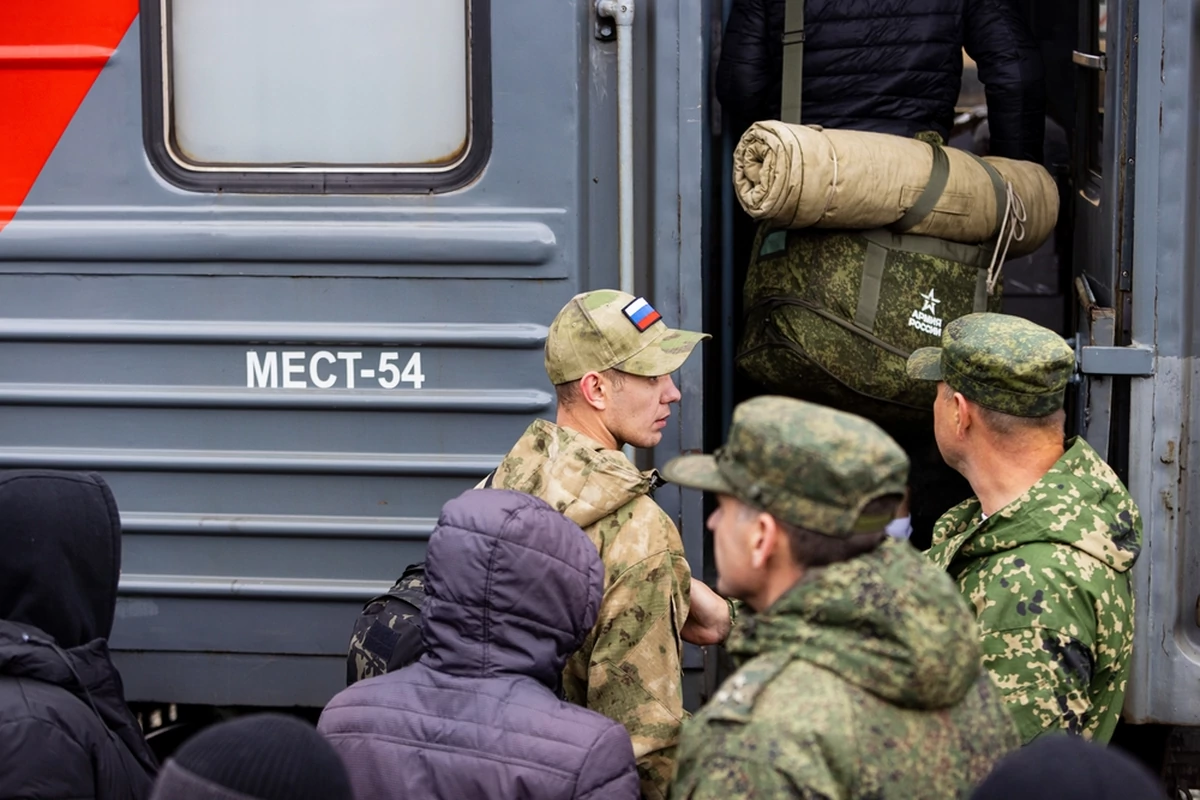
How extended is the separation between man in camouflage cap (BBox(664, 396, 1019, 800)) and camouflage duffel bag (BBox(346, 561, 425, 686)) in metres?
0.75

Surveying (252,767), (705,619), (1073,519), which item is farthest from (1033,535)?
(252,767)

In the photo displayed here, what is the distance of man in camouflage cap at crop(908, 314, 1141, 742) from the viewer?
6.43 feet

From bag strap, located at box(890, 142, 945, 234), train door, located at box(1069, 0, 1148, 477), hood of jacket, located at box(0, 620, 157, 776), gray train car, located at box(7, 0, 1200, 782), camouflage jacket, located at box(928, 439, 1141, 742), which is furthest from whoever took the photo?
bag strap, located at box(890, 142, 945, 234)

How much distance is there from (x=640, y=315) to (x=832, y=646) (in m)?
1.03

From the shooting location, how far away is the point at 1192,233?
2.54 m

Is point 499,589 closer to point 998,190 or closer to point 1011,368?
point 1011,368

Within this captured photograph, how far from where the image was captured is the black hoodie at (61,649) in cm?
174

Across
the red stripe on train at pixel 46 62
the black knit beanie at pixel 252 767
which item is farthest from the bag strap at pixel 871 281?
the black knit beanie at pixel 252 767

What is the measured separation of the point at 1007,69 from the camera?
117 inches

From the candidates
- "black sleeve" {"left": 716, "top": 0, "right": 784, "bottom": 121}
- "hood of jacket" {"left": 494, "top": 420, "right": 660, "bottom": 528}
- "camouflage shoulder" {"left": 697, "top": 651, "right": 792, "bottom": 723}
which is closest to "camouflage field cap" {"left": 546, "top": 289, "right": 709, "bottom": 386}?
"hood of jacket" {"left": 494, "top": 420, "right": 660, "bottom": 528}

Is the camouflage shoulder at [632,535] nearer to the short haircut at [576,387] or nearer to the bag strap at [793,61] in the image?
the short haircut at [576,387]

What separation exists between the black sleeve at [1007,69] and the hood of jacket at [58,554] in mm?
2032

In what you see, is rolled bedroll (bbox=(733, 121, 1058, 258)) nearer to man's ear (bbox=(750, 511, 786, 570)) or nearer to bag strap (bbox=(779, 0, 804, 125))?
bag strap (bbox=(779, 0, 804, 125))

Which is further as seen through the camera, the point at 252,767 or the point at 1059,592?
the point at 1059,592
